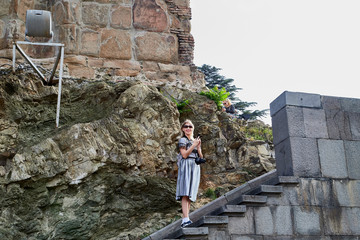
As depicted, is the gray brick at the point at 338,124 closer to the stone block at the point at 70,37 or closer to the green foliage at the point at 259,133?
the green foliage at the point at 259,133

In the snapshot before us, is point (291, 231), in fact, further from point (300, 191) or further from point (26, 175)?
point (26, 175)

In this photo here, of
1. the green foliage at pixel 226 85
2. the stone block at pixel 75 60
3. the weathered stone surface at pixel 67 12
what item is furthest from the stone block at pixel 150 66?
the green foliage at pixel 226 85

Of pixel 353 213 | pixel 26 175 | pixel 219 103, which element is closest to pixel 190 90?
pixel 219 103

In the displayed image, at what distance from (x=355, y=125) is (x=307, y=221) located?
7.64 feet

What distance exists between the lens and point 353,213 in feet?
29.6

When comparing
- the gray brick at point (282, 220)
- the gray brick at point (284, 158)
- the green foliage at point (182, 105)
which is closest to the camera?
the gray brick at point (282, 220)

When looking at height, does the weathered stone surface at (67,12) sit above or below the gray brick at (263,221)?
above

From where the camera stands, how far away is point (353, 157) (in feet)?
31.3

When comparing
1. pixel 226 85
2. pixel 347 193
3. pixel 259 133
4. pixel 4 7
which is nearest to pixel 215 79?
pixel 226 85

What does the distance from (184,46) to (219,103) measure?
2.07 meters

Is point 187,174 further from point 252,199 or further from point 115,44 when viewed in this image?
point 115,44

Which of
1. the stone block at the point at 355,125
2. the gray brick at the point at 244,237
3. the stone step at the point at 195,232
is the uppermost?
the stone block at the point at 355,125

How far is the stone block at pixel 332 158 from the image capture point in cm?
930

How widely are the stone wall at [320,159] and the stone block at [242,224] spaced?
0.27 meters
